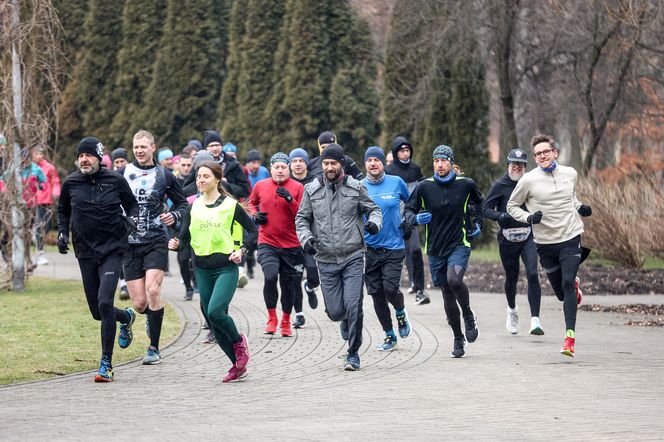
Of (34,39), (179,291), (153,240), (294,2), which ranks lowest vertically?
(179,291)

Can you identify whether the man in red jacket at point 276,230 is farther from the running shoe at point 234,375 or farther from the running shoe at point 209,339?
the running shoe at point 234,375

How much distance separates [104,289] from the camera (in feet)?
34.9

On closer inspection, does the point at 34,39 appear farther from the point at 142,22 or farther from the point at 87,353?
the point at 142,22

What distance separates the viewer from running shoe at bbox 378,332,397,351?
1234 centimetres

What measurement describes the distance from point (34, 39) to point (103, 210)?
809cm

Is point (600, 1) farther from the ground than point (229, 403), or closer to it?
farther from the ground

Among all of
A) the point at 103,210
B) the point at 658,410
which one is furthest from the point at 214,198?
the point at 658,410

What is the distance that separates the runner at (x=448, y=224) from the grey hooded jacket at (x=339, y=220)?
34.3 inches

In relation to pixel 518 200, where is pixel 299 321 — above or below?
below

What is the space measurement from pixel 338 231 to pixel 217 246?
117 cm

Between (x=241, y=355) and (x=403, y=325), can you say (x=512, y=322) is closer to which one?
(x=403, y=325)

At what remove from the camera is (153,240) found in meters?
11.5

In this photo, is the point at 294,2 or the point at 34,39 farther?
the point at 294,2

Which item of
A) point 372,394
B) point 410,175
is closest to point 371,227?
point 372,394
